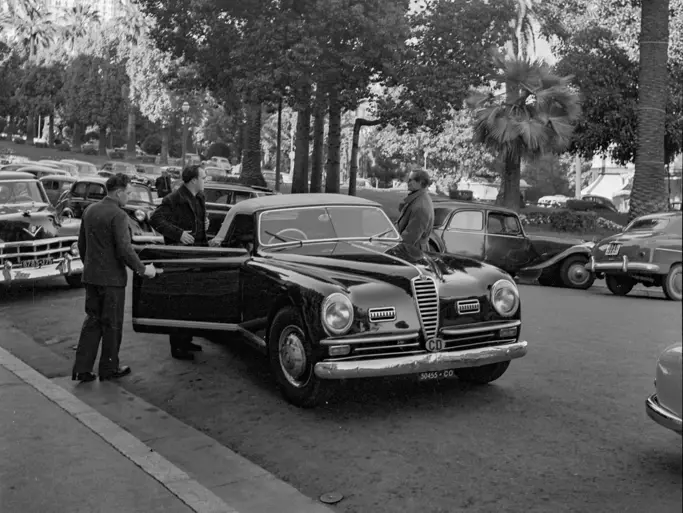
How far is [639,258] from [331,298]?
9.47 meters

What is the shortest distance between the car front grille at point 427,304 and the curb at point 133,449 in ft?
7.03

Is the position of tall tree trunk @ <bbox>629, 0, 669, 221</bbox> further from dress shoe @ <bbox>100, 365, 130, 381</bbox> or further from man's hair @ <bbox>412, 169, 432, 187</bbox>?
dress shoe @ <bbox>100, 365, 130, 381</bbox>

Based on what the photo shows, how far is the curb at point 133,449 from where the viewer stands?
16.1 feet

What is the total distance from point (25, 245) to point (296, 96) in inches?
722

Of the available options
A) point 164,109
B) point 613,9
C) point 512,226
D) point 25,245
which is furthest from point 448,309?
point 164,109

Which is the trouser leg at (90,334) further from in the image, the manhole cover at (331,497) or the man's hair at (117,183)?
the manhole cover at (331,497)

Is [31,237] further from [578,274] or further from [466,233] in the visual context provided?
[578,274]

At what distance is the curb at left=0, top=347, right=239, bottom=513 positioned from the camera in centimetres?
489

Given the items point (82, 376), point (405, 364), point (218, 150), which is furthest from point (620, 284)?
point (218, 150)

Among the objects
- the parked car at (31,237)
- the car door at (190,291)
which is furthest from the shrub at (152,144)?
the car door at (190,291)

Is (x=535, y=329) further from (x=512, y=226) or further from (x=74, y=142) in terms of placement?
(x=74, y=142)

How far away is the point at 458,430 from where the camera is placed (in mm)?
6309

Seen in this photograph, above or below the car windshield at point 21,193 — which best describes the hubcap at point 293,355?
below

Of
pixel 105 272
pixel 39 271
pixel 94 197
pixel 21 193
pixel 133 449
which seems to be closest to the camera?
pixel 133 449
